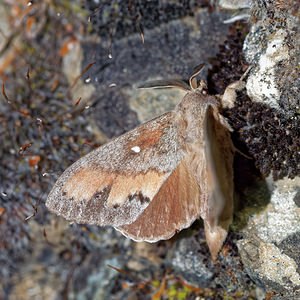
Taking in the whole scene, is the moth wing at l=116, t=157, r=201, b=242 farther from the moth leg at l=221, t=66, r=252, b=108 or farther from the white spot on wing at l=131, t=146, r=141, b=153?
the moth leg at l=221, t=66, r=252, b=108

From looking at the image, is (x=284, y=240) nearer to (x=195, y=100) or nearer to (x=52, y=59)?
(x=195, y=100)

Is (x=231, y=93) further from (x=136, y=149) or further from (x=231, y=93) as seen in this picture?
(x=136, y=149)

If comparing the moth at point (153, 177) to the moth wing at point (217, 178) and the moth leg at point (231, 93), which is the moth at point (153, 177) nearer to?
the moth wing at point (217, 178)

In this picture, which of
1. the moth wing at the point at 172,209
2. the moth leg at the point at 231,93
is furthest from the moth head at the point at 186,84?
the moth wing at the point at 172,209

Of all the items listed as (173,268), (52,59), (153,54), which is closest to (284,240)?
(173,268)

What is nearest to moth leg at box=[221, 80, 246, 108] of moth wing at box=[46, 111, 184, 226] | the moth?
the moth

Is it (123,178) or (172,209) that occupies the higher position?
(123,178)

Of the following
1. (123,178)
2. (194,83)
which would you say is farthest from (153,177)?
(194,83)

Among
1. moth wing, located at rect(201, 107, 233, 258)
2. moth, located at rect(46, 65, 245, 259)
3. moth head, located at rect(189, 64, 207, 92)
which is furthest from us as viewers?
moth head, located at rect(189, 64, 207, 92)
